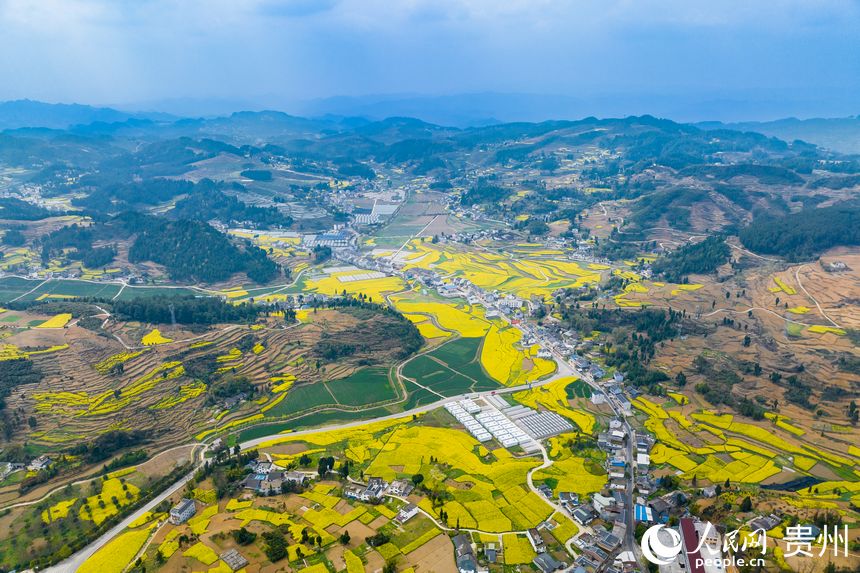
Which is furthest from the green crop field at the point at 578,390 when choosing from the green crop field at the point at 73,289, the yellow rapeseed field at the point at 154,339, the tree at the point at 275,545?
the green crop field at the point at 73,289

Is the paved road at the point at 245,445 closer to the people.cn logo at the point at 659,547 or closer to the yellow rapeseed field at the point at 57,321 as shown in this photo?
the people.cn logo at the point at 659,547

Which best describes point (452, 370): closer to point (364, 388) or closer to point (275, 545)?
point (364, 388)

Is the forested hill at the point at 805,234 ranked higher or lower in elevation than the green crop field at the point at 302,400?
higher

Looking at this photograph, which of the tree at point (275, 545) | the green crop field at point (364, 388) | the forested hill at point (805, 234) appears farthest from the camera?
the forested hill at point (805, 234)

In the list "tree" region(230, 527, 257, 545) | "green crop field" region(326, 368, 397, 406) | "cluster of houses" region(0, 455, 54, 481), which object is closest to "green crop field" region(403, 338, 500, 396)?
"green crop field" region(326, 368, 397, 406)

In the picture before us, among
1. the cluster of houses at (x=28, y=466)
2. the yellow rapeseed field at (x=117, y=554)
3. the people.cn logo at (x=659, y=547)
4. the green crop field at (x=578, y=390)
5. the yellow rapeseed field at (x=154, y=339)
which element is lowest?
the cluster of houses at (x=28, y=466)

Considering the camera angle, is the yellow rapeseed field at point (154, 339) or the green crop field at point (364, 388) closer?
the green crop field at point (364, 388)

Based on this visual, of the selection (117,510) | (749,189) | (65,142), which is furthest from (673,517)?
(65,142)

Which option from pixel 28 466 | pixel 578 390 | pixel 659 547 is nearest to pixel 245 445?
pixel 28 466

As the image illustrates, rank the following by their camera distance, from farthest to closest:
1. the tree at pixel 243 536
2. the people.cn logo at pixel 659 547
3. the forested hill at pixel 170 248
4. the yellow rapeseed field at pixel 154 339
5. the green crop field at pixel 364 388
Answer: the forested hill at pixel 170 248, the yellow rapeseed field at pixel 154 339, the green crop field at pixel 364 388, the tree at pixel 243 536, the people.cn logo at pixel 659 547

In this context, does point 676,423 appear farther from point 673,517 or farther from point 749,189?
point 749,189
